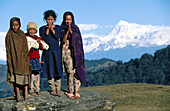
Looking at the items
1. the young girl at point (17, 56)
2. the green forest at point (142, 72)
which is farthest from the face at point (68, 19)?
the green forest at point (142, 72)

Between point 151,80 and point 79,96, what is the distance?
7626 centimetres

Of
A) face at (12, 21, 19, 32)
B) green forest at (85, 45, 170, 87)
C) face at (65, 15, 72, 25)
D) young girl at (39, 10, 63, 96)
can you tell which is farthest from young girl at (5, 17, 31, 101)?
green forest at (85, 45, 170, 87)

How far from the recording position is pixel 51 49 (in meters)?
10.4

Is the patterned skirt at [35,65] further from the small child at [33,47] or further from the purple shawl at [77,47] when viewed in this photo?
the purple shawl at [77,47]

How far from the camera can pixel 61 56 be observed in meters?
10.6

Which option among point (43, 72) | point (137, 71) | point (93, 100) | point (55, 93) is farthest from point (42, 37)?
point (137, 71)

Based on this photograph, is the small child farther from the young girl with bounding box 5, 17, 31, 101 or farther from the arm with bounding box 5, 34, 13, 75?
the arm with bounding box 5, 34, 13, 75

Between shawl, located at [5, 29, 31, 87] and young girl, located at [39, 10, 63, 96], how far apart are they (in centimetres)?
83

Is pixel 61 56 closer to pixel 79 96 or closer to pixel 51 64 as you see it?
pixel 51 64

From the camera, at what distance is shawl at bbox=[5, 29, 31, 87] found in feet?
31.9

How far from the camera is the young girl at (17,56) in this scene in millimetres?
9703

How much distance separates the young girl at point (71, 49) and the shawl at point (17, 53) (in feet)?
5.05

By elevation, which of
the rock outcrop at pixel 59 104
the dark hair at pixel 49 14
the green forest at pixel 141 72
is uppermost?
the dark hair at pixel 49 14

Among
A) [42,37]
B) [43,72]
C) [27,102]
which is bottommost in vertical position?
[27,102]
